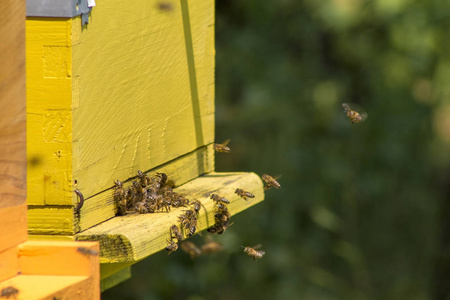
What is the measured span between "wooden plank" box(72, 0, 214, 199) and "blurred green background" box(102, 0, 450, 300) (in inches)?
157

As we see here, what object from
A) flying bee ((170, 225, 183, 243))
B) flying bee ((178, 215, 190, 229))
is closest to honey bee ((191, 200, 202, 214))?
flying bee ((178, 215, 190, 229))

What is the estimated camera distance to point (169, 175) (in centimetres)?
357

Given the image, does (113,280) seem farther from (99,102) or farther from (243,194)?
(99,102)

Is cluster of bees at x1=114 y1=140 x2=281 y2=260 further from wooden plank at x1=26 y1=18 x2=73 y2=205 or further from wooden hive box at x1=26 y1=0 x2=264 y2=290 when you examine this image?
wooden plank at x1=26 y1=18 x2=73 y2=205

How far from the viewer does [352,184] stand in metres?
8.10

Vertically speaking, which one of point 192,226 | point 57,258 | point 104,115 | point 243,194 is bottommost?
point 243,194

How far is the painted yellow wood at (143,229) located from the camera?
8.79 feet

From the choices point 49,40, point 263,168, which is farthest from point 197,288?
point 49,40

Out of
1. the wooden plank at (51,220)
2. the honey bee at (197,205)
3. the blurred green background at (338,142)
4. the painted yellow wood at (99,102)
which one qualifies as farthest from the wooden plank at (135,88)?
the blurred green background at (338,142)

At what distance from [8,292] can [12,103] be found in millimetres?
585

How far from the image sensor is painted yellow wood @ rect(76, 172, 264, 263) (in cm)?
268

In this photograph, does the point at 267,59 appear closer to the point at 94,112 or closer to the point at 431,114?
the point at 431,114

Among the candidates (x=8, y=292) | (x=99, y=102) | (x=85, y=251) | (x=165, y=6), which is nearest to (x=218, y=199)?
(x=99, y=102)

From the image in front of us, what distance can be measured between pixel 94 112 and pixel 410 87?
5.90 m
